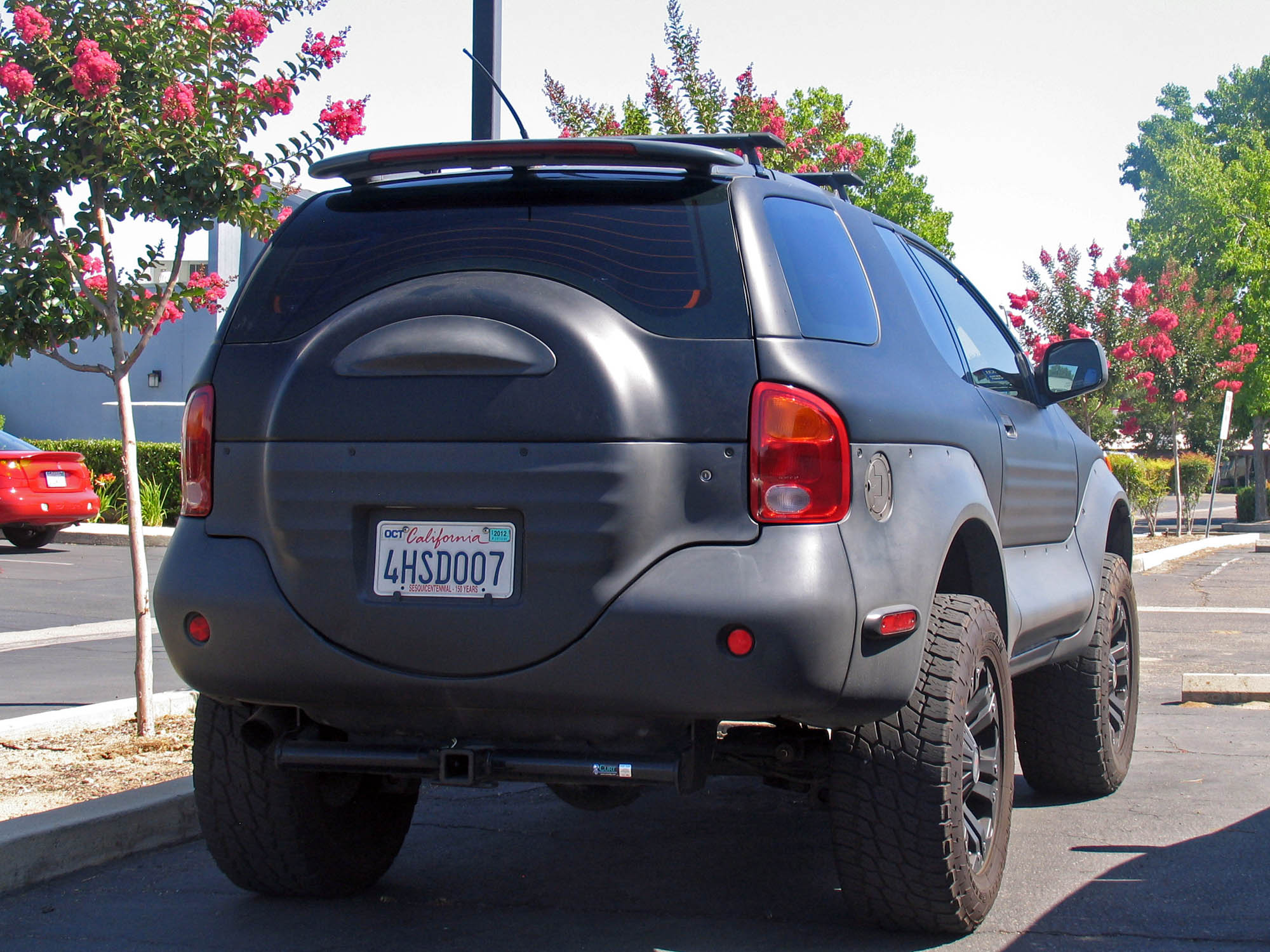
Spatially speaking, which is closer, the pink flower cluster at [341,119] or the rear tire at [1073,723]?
the rear tire at [1073,723]

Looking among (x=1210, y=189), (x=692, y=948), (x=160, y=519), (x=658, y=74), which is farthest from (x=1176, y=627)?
(x=1210, y=189)

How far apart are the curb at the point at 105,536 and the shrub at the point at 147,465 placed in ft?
3.74

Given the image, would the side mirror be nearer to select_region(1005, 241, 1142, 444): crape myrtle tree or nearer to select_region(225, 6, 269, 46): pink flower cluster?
select_region(225, 6, 269, 46): pink flower cluster

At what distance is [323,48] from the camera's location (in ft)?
22.3

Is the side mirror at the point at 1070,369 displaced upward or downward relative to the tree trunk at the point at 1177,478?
upward

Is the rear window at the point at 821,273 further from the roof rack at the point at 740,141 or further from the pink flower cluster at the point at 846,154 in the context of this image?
the pink flower cluster at the point at 846,154

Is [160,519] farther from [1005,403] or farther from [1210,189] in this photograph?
[1210,189]

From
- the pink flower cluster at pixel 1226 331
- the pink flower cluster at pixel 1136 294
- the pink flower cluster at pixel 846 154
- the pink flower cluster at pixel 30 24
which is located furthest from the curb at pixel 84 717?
the pink flower cluster at pixel 1226 331

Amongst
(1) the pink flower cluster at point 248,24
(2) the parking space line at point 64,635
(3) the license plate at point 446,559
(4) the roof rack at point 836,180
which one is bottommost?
(2) the parking space line at point 64,635

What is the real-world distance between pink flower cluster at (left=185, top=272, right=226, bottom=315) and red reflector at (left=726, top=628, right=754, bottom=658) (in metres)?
4.55

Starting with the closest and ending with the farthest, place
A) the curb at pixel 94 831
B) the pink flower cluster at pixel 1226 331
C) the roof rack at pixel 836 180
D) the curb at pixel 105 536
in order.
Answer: the curb at pixel 94 831 → the roof rack at pixel 836 180 → the curb at pixel 105 536 → the pink flower cluster at pixel 1226 331

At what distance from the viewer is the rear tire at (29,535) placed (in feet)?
59.8

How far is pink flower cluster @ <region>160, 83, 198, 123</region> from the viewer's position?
6.23 meters

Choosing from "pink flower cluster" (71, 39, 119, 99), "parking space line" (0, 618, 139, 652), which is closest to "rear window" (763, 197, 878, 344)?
"pink flower cluster" (71, 39, 119, 99)
